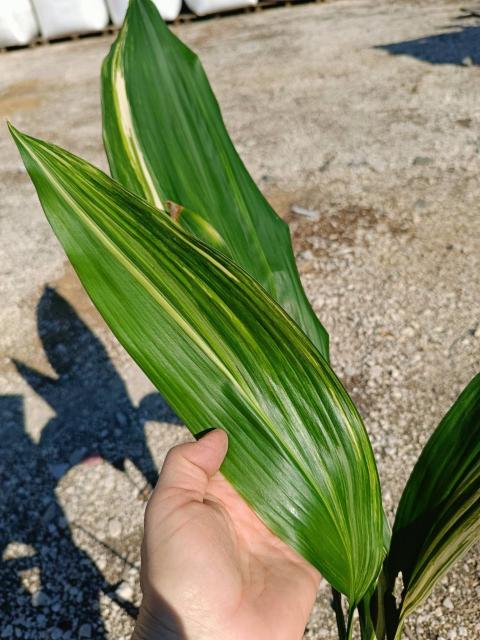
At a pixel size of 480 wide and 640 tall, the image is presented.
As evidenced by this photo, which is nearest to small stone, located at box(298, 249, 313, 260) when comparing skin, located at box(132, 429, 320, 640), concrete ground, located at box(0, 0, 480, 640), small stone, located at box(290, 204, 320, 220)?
concrete ground, located at box(0, 0, 480, 640)

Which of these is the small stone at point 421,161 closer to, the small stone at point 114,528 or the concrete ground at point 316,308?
the concrete ground at point 316,308

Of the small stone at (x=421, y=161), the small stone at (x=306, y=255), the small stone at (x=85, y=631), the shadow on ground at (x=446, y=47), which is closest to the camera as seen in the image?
the small stone at (x=85, y=631)

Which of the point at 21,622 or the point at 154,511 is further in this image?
the point at 21,622

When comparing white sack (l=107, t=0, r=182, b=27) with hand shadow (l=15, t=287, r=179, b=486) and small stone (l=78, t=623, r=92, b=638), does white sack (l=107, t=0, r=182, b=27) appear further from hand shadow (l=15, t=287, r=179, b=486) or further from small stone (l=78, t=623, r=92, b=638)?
small stone (l=78, t=623, r=92, b=638)

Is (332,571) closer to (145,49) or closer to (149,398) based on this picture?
(145,49)

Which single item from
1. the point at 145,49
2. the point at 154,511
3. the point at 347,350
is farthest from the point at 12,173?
the point at 154,511

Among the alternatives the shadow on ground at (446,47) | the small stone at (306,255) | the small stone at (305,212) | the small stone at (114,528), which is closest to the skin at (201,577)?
the small stone at (114,528)

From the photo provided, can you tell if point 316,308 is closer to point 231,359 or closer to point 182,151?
point 182,151
